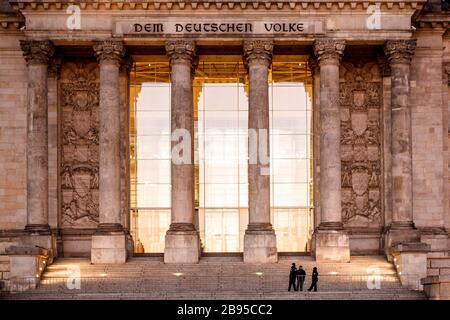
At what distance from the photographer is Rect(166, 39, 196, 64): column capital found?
5719cm

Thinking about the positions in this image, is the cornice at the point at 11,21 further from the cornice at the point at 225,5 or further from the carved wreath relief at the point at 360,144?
the carved wreath relief at the point at 360,144

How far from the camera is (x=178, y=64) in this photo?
57312mm

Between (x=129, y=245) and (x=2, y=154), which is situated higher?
(x=2, y=154)

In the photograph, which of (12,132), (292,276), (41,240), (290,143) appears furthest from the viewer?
(290,143)

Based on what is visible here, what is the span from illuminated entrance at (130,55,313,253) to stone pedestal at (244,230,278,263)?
5360 millimetres

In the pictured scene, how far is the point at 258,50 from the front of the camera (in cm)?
5728

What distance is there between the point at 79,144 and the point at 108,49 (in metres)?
6.55

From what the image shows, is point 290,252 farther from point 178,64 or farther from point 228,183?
point 178,64

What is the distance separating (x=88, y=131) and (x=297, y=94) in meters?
12.3

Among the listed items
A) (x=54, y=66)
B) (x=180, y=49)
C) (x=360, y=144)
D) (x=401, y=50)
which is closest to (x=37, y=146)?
(x=54, y=66)

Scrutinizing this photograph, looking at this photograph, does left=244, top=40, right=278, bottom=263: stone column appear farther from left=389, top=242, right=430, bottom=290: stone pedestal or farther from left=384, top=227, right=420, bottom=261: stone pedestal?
left=389, top=242, right=430, bottom=290: stone pedestal

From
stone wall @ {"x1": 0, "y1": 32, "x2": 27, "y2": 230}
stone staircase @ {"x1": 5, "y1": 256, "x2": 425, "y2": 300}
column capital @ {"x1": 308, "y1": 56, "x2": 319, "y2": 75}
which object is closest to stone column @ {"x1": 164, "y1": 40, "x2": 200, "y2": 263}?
stone staircase @ {"x1": 5, "y1": 256, "x2": 425, "y2": 300}

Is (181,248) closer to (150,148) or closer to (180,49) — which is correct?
(150,148)
